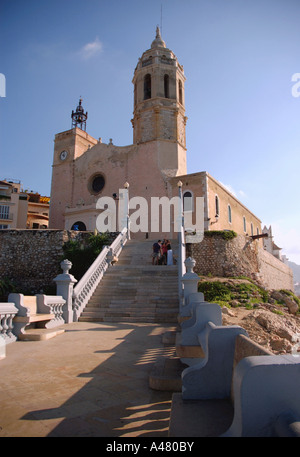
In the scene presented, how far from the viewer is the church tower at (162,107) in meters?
24.7

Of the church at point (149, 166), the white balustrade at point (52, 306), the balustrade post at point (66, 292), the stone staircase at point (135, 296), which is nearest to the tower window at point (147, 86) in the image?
the church at point (149, 166)

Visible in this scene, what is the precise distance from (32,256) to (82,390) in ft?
Result: 53.7

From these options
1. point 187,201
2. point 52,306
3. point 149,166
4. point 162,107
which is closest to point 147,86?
point 162,107

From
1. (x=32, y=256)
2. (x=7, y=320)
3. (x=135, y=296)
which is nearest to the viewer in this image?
(x=7, y=320)

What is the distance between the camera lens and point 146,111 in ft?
83.9

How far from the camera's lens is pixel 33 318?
6832 mm

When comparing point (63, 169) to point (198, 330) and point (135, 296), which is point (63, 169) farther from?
point (198, 330)

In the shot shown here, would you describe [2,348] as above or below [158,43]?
below

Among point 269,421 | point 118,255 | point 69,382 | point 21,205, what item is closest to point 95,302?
point 118,255

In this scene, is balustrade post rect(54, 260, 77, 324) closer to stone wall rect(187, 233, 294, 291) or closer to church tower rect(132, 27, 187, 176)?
stone wall rect(187, 233, 294, 291)

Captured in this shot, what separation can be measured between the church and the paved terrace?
16.9 meters

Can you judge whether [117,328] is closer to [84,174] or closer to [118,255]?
[118,255]

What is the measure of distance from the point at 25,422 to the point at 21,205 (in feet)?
116

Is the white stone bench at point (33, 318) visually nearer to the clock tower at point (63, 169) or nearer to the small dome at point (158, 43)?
the clock tower at point (63, 169)
